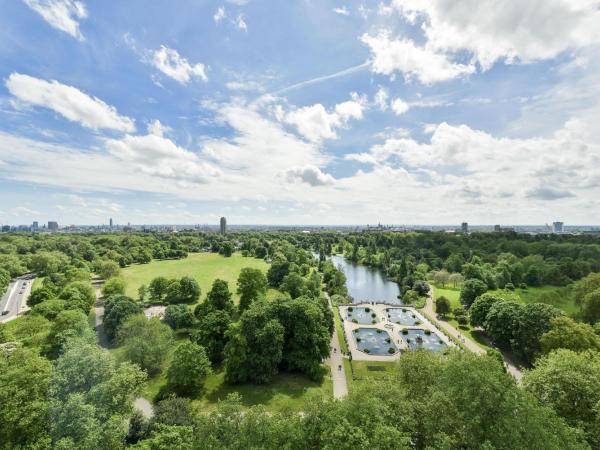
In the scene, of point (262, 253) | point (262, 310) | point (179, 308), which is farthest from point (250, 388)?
point (262, 253)

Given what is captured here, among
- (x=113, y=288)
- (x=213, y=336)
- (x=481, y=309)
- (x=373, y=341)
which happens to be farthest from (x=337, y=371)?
(x=113, y=288)

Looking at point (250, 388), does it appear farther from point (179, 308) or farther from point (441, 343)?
point (441, 343)

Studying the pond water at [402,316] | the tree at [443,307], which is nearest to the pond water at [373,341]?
the pond water at [402,316]

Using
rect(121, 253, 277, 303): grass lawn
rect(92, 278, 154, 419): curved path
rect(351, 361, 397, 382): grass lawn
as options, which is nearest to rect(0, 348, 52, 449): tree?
rect(92, 278, 154, 419): curved path

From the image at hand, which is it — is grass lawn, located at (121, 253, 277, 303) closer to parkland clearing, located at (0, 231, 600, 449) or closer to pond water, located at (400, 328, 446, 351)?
parkland clearing, located at (0, 231, 600, 449)

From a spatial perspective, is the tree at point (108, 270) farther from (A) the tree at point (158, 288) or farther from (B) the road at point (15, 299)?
(A) the tree at point (158, 288)

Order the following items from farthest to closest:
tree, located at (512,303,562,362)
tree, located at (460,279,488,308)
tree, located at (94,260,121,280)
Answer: tree, located at (94,260,121,280) → tree, located at (460,279,488,308) → tree, located at (512,303,562,362)
